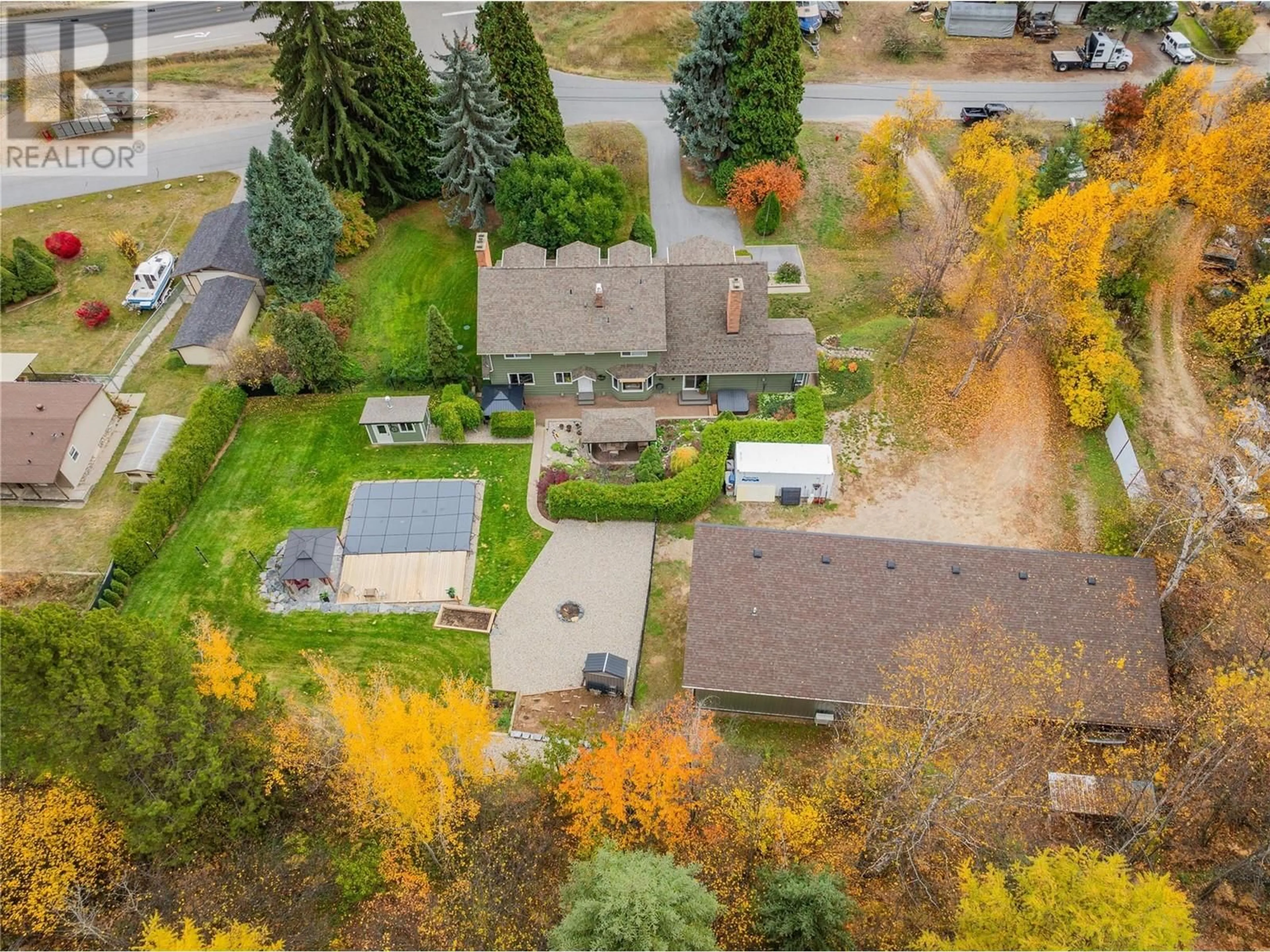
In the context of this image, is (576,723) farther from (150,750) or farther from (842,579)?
(150,750)

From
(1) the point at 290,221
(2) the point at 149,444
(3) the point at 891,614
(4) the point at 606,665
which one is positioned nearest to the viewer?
(3) the point at 891,614

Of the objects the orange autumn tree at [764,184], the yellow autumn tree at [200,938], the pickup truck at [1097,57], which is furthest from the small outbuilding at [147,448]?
the pickup truck at [1097,57]

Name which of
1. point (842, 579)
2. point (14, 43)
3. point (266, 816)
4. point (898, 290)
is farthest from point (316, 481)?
point (14, 43)

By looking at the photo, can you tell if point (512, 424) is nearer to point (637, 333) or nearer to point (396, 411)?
point (396, 411)

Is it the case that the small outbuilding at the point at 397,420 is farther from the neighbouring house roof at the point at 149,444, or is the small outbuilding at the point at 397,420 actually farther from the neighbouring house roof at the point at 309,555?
the neighbouring house roof at the point at 149,444

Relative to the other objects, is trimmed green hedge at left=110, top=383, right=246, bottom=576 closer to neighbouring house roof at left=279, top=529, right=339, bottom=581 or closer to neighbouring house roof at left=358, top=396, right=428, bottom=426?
neighbouring house roof at left=279, top=529, right=339, bottom=581

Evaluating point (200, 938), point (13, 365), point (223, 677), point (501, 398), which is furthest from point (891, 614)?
point (13, 365)

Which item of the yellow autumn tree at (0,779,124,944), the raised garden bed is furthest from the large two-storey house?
the yellow autumn tree at (0,779,124,944)
